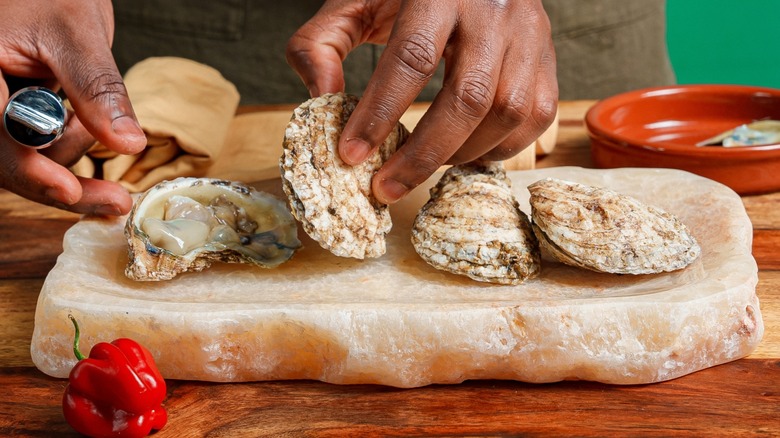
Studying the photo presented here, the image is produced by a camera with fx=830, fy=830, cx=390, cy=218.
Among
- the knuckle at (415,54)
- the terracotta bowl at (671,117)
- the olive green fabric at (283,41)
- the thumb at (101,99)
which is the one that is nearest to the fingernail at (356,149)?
the knuckle at (415,54)

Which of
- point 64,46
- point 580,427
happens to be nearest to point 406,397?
point 580,427

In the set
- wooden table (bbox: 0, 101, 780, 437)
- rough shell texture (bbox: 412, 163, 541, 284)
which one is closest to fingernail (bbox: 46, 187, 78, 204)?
wooden table (bbox: 0, 101, 780, 437)

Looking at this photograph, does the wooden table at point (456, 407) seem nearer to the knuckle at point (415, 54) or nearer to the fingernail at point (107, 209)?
the fingernail at point (107, 209)

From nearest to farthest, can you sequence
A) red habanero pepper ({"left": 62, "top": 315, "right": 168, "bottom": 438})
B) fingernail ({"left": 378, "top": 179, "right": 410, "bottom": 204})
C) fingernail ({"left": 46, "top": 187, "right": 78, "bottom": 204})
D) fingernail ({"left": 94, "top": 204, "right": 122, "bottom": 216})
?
red habanero pepper ({"left": 62, "top": 315, "right": 168, "bottom": 438}), fingernail ({"left": 378, "top": 179, "right": 410, "bottom": 204}), fingernail ({"left": 46, "top": 187, "right": 78, "bottom": 204}), fingernail ({"left": 94, "top": 204, "right": 122, "bottom": 216})

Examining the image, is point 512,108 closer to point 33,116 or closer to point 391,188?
point 391,188

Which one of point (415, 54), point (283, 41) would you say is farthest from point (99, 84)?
point (283, 41)

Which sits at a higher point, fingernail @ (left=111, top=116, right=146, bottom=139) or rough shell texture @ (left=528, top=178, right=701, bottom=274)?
rough shell texture @ (left=528, top=178, right=701, bottom=274)

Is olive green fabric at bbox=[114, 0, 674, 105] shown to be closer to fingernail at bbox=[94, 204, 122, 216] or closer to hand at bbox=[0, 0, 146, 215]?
hand at bbox=[0, 0, 146, 215]

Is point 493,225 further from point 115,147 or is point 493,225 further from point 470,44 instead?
point 115,147
